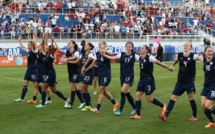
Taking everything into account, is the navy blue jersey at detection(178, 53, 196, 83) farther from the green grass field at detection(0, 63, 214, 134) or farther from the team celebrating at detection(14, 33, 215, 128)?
the green grass field at detection(0, 63, 214, 134)

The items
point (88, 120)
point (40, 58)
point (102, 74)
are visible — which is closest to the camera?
point (88, 120)

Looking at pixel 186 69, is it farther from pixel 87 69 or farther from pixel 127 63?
pixel 87 69

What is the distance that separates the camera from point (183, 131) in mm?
13336

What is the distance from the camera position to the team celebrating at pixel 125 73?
46.0 feet

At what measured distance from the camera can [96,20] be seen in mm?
49375

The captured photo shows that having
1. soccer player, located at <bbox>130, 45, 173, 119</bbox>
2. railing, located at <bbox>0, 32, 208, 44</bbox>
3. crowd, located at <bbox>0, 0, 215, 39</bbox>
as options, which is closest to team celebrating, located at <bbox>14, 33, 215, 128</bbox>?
soccer player, located at <bbox>130, 45, 173, 119</bbox>

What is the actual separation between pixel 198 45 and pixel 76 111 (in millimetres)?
33522

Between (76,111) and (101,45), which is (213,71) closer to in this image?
(101,45)

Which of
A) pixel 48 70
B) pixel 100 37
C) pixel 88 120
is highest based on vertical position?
pixel 48 70

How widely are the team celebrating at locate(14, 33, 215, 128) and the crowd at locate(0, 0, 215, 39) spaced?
2674cm

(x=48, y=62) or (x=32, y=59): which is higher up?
(x=48, y=62)

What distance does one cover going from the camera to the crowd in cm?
4572

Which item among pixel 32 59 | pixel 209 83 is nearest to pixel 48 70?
pixel 32 59

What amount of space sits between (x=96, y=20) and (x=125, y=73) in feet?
111
